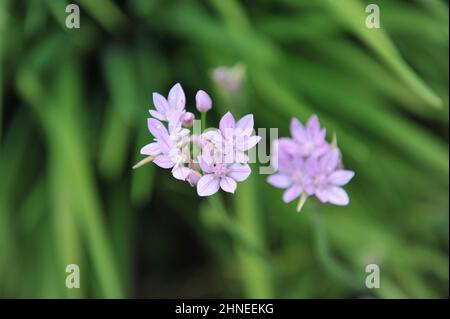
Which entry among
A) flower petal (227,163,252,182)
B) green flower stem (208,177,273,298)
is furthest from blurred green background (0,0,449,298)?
flower petal (227,163,252,182)

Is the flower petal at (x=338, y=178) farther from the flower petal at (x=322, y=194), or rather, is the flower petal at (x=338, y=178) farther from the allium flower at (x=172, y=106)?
the allium flower at (x=172, y=106)

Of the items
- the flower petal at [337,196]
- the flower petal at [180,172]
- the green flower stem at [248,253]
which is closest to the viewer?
the flower petal at [180,172]

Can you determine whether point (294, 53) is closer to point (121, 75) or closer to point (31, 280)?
point (121, 75)

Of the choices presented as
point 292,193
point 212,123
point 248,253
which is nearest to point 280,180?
point 292,193

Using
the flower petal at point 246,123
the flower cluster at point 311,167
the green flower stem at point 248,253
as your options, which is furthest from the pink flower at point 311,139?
the green flower stem at point 248,253

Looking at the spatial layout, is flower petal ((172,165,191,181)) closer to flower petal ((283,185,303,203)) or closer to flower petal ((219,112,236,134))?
flower petal ((219,112,236,134))
